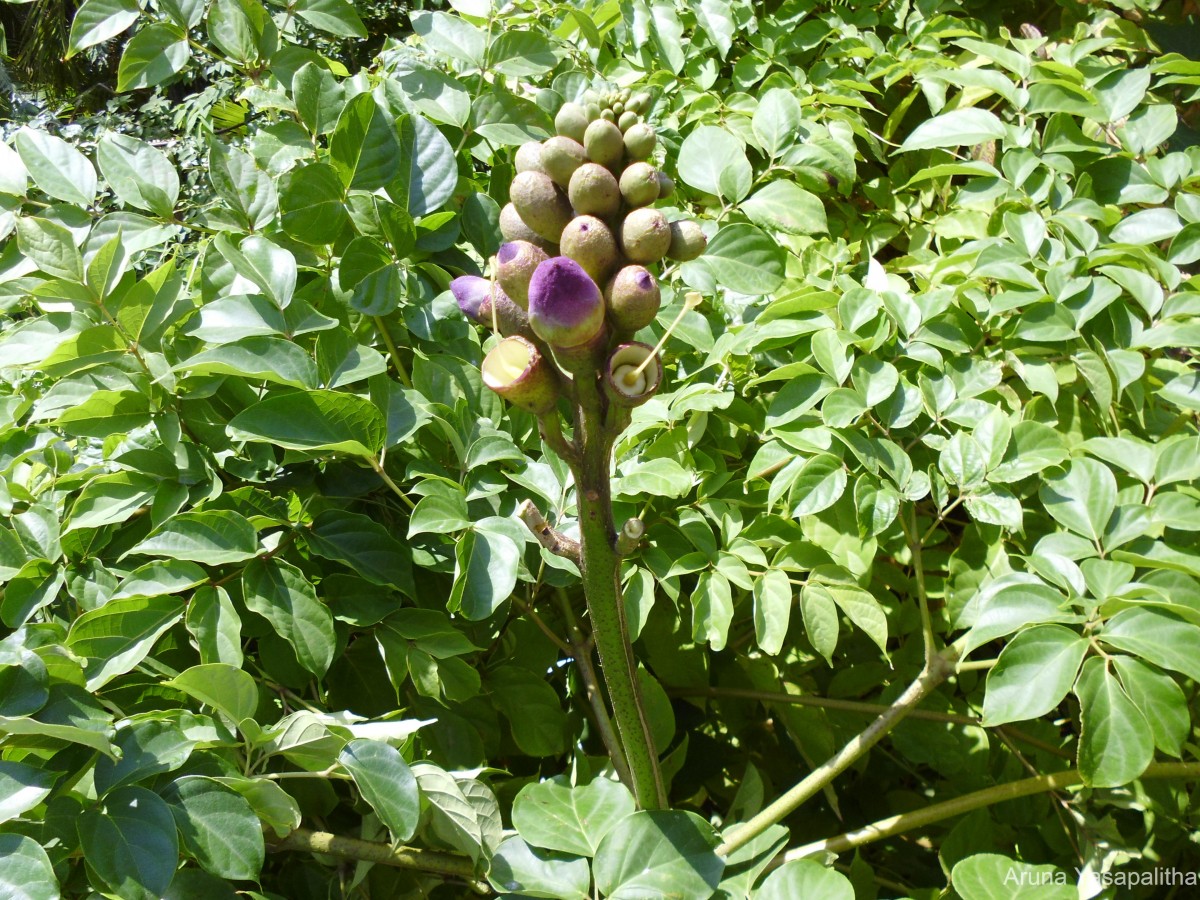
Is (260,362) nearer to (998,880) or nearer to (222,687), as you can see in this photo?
(222,687)

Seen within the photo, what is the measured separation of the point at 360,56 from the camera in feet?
17.2

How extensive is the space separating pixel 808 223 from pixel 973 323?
23cm

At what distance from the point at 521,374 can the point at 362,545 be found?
36 centimetres

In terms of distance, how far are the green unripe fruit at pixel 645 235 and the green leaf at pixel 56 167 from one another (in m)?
0.68

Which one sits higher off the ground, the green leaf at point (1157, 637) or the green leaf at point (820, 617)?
the green leaf at point (1157, 637)

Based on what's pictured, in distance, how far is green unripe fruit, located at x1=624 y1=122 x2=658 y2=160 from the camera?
58cm

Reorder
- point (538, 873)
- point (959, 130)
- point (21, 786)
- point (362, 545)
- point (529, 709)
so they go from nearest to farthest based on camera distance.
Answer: point (21, 786) < point (538, 873) < point (362, 545) < point (529, 709) < point (959, 130)

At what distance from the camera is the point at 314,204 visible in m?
0.92

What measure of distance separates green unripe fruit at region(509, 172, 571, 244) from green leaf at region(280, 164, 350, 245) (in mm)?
406

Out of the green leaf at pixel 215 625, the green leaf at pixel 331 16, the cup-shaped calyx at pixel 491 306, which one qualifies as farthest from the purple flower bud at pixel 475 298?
the green leaf at pixel 331 16

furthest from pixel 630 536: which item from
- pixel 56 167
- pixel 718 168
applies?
pixel 56 167

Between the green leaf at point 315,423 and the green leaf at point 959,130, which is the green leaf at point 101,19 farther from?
the green leaf at point 959,130

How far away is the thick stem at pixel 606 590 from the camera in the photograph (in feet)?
1.90

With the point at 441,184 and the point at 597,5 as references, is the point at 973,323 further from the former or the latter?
the point at 597,5
